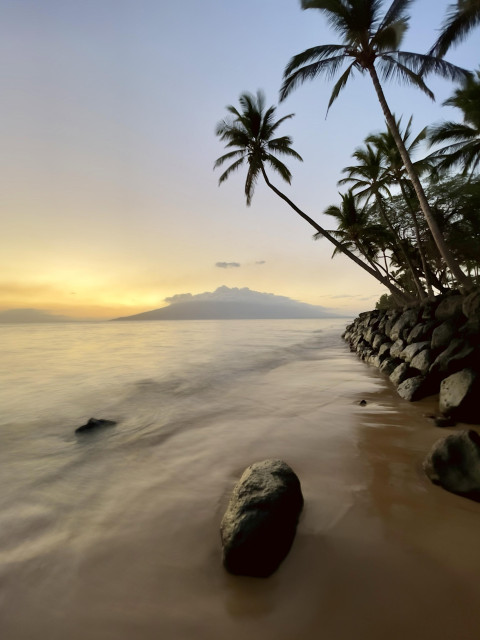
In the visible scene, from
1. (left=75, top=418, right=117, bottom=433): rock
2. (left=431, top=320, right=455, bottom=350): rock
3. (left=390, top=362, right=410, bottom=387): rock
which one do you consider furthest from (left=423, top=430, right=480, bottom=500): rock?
(left=75, top=418, right=117, bottom=433): rock

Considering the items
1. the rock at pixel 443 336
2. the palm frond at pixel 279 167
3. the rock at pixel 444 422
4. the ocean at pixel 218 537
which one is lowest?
the ocean at pixel 218 537

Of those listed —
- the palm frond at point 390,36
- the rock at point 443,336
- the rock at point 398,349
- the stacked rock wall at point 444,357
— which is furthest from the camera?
the palm frond at point 390,36

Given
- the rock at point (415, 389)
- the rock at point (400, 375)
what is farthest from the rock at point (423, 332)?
the rock at point (415, 389)

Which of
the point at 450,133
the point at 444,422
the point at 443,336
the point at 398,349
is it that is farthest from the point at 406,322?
the point at 450,133

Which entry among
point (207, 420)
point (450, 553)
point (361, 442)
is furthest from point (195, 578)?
point (207, 420)

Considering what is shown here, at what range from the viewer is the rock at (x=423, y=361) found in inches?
281

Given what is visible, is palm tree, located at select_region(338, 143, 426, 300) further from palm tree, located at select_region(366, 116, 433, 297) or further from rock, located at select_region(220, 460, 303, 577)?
rock, located at select_region(220, 460, 303, 577)

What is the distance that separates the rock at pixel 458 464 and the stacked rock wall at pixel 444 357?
7.12ft

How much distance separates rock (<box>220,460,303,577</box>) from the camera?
236 centimetres

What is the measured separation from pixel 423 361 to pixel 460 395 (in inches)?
91.3

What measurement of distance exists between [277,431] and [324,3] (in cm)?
1510

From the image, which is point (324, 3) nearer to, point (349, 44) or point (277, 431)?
point (349, 44)

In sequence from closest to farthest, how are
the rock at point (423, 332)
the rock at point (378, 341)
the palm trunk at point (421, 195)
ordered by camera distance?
the rock at point (423, 332)
the palm trunk at point (421, 195)
the rock at point (378, 341)

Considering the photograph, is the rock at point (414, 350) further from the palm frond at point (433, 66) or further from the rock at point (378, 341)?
the palm frond at point (433, 66)
